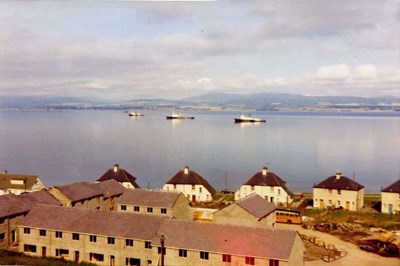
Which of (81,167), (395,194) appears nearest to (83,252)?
(395,194)

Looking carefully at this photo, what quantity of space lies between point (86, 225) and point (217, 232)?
35.1ft

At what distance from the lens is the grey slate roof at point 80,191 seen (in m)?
46.1

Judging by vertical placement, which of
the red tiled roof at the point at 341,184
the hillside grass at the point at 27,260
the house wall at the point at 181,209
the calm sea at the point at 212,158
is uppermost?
the red tiled roof at the point at 341,184

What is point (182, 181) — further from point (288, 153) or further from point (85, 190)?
point (288, 153)

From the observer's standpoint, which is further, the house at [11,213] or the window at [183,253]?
the house at [11,213]

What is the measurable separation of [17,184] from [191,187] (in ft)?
73.2

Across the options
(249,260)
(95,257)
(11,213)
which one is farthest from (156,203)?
(249,260)

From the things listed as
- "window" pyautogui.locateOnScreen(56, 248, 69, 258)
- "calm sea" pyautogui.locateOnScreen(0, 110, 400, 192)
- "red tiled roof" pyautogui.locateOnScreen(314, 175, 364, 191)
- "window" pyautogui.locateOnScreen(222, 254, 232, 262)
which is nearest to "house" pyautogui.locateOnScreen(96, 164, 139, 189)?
"calm sea" pyautogui.locateOnScreen(0, 110, 400, 192)

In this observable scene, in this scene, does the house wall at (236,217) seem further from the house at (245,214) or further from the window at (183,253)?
the window at (183,253)

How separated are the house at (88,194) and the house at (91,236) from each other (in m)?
8.45

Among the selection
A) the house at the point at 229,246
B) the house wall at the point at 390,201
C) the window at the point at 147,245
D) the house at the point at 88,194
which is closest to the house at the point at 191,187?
the house at the point at 88,194

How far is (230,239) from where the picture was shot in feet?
100

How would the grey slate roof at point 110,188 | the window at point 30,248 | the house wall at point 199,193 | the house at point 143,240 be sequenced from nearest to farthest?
the house at point 143,240, the window at point 30,248, the grey slate roof at point 110,188, the house wall at point 199,193

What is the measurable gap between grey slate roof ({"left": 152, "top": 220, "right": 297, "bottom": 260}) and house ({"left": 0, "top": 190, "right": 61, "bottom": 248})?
45.7ft
